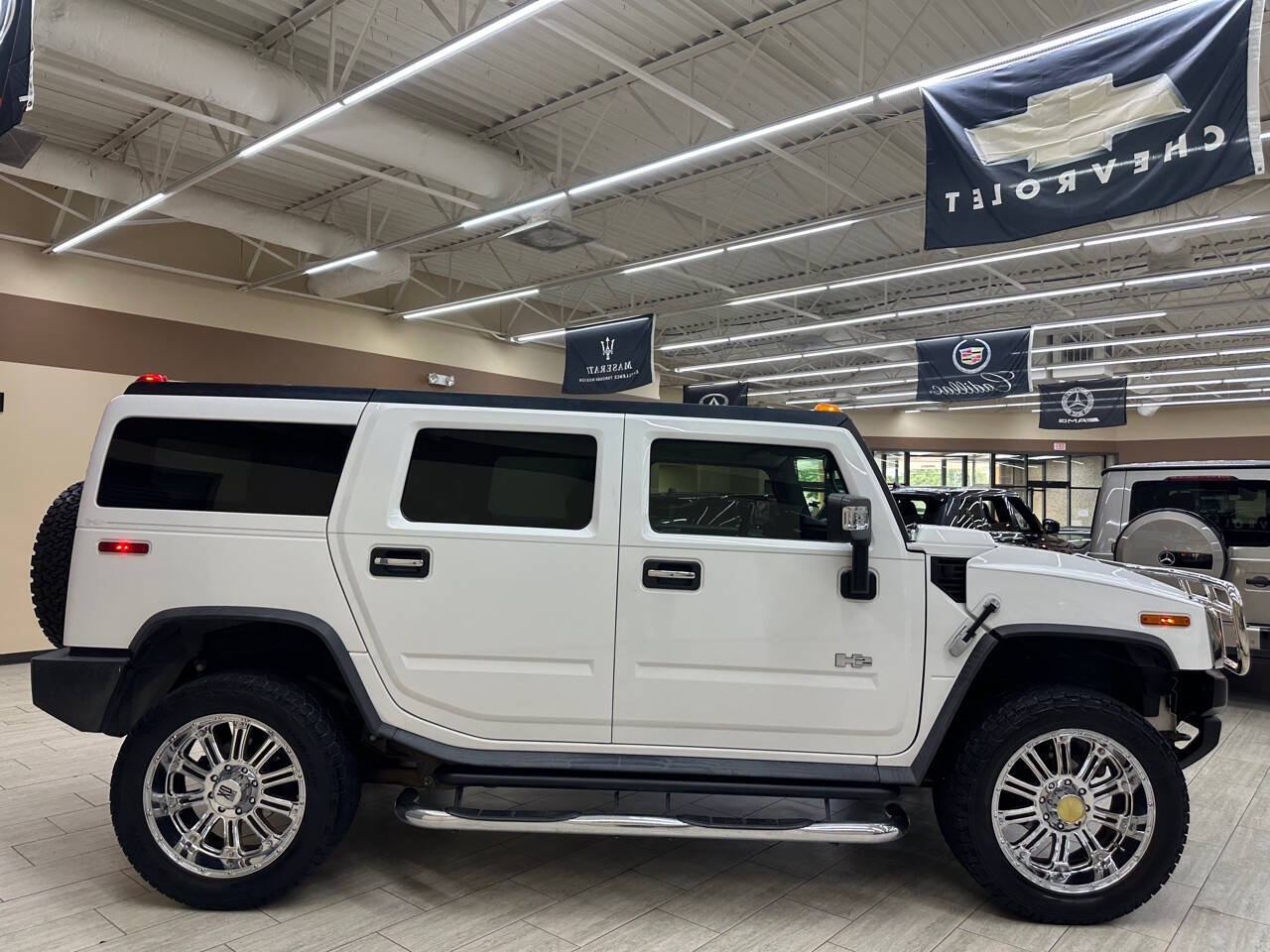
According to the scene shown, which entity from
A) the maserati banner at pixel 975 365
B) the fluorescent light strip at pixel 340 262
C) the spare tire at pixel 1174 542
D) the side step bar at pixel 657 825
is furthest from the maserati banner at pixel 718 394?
the side step bar at pixel 657 825

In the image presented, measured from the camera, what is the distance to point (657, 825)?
2736 mm

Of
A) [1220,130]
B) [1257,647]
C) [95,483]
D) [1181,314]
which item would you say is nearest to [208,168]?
[95,483]

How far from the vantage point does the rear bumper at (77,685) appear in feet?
9.07

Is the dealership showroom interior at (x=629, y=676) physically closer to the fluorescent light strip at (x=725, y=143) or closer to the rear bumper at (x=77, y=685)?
the rear bumper at (x=77, y=685)

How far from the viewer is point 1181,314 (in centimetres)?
1625

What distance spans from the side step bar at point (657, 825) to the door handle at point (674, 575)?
0.81m

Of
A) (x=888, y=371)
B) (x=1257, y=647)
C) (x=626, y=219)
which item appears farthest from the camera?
(x=888, y=371)

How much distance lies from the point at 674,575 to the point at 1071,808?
5.40ft

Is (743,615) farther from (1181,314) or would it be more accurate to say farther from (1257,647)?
(1181,314)

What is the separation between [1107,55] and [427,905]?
5.27 meters

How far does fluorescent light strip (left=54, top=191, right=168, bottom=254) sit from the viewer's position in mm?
7688

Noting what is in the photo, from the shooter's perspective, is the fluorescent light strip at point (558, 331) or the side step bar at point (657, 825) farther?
the fluorescent light strip at point (558, 331)

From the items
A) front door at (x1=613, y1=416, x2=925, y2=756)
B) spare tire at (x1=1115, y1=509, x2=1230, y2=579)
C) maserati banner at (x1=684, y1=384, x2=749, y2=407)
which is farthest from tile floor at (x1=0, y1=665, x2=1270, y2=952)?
maserati banner at (x1=684, y1=384, x2=749, y2=407)

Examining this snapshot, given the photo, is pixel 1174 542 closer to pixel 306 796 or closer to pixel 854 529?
pixel 854 529
